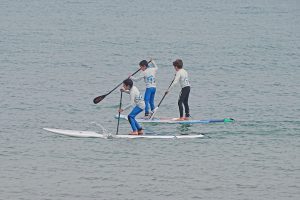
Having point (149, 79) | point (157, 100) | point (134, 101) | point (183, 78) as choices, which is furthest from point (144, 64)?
point (157, 100)

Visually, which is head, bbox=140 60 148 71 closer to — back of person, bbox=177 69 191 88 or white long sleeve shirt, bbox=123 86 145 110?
back of person, bbox=177 69 191 88

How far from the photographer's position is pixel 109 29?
76.2 metres

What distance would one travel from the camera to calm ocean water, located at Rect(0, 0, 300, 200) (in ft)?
99.8

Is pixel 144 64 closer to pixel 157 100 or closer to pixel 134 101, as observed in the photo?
pixel 134 101

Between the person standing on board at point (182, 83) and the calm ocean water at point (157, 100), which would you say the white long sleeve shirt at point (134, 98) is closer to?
the calm ocean water at point (157, 100)

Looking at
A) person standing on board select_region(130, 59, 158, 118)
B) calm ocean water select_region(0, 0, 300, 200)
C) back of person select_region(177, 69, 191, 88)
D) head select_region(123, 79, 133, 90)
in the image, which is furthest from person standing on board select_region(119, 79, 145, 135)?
back of person select_region(177, 69, 191, 88)

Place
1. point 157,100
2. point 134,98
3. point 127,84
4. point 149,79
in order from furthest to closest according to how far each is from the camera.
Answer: point 157,100, point 149,79, point 134,98, point 127,84

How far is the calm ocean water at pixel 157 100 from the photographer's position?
30.4m

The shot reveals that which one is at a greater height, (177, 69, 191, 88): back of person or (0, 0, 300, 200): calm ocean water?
(177, 69, 191, 88): back of person

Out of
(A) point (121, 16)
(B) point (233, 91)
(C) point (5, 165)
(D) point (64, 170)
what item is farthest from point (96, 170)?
(A) point (121, 16)

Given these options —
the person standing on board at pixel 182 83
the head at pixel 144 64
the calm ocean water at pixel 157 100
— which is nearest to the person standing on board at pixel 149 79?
the head at pixel 144 64

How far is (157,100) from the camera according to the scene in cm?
4488


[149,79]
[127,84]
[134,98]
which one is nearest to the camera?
[127,84]

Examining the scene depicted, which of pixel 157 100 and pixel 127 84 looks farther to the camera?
pixel 157 100
